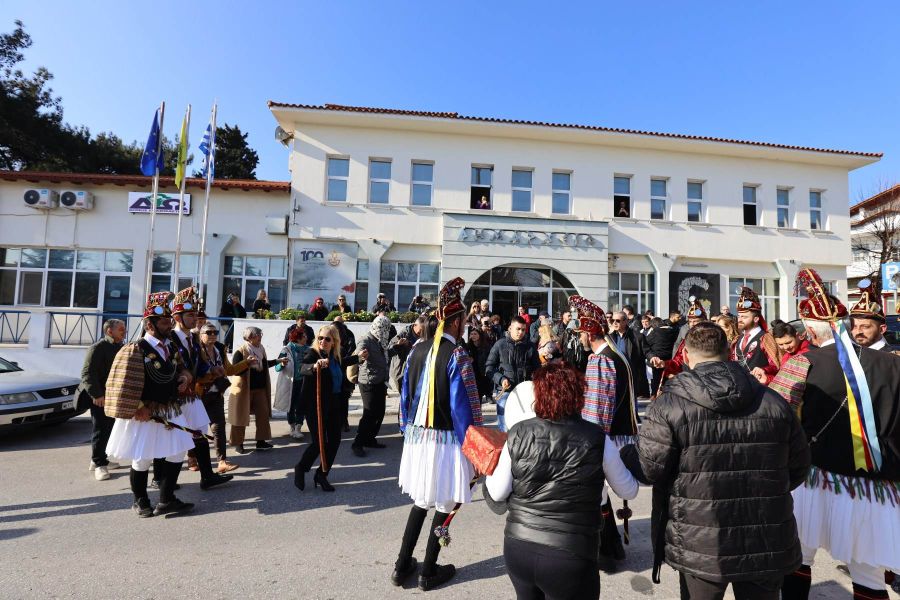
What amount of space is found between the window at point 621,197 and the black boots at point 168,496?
54.0ft

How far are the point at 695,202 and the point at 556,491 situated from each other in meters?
18.9

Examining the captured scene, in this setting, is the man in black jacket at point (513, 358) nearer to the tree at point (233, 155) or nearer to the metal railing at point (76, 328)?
the metal railing at point (76, 328)

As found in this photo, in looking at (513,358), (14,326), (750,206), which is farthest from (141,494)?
(750,206)

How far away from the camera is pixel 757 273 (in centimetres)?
1811

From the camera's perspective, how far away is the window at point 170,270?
16.0m

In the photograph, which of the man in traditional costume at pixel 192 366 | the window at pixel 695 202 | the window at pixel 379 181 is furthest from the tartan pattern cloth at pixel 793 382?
the window at pixel 695 202

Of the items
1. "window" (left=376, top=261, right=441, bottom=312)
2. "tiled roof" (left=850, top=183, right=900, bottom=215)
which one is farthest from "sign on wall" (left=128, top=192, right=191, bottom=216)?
"tiled roof" (left=850, top=183, right=900, bottom=215)

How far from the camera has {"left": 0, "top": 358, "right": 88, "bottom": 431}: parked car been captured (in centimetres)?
667

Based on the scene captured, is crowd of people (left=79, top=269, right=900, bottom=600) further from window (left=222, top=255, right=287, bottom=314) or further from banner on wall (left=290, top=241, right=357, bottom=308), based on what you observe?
window (left=222, top=255, right=287, bottom=314)

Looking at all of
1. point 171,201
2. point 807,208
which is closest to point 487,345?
point 171,201

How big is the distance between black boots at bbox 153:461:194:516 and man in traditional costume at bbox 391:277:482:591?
8.23 ft

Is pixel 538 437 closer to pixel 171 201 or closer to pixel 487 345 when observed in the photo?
pixel 487 345

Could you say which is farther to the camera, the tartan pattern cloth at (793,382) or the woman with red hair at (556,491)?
the tartan pattern cloth at (793,382)

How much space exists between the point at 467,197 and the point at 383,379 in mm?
10874
